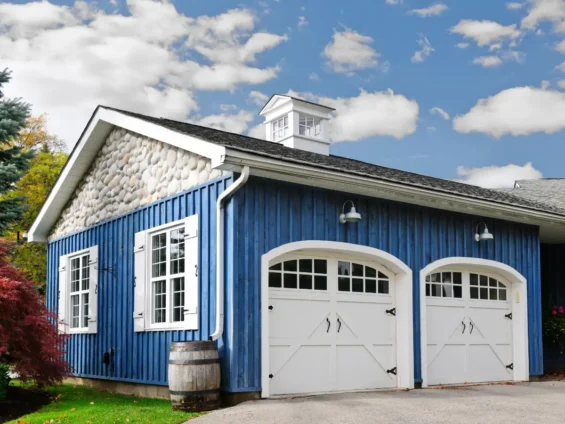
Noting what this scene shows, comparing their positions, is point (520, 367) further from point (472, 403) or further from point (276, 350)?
point (276, 350)

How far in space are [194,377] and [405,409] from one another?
8.00 feet

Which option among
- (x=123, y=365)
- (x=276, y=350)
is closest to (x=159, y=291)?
(x=123, y=365)

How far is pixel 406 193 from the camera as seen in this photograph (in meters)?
10.1

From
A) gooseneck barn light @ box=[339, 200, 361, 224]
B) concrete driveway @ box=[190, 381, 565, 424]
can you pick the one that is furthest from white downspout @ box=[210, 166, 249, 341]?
gooseneck barn light @ box=[339, 200, 361, 224]

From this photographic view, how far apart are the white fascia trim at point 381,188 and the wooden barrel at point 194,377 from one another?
2223 mm

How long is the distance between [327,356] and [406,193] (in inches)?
102

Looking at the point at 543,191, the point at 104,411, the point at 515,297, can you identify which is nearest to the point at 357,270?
the point at 515,297

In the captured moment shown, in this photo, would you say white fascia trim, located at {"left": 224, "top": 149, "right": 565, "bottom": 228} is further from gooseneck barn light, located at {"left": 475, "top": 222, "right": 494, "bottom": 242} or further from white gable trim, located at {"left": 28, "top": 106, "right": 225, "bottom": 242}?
white gable trim, located at {"left": 28, "top": 106, "right": 225, "bottom": 242}

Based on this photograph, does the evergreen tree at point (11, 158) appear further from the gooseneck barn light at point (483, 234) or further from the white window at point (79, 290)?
the gooseneck barn light at point (483, 234)

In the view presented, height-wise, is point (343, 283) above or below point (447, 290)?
above

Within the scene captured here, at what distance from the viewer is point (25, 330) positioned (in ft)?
30.6

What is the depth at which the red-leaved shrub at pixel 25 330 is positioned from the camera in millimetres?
9086

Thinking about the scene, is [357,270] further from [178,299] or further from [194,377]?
[194,377]

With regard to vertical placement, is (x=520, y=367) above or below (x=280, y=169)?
below
